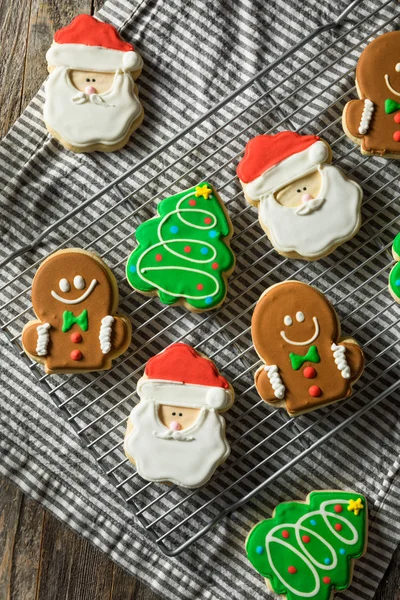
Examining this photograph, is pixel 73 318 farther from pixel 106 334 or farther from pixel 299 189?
pixel 299 189

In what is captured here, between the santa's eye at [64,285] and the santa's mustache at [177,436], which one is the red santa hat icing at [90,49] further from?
the santa's mustache at [177,436]

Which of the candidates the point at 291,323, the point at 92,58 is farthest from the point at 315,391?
the point at 92,58

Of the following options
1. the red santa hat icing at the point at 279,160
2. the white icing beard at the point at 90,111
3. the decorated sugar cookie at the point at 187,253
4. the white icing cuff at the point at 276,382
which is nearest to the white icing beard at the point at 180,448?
the white icing cuff at the point at 276,382

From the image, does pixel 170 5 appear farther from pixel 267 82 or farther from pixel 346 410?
pixel 346 410

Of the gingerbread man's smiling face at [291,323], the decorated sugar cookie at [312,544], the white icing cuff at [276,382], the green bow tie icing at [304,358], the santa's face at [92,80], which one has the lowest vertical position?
the decorated sugar cookie at [312,544]

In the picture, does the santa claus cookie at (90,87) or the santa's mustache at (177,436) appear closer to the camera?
the santa's mustache at (177,436)

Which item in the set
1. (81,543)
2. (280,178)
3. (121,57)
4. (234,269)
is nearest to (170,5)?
(121,57)

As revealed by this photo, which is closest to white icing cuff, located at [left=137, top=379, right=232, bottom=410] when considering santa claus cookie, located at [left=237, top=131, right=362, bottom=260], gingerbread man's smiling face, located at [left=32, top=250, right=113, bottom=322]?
gingerbread man's smiling face, located at [left=32, top=250, right=113, bottom=322]

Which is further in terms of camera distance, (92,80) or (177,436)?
(92,80)
